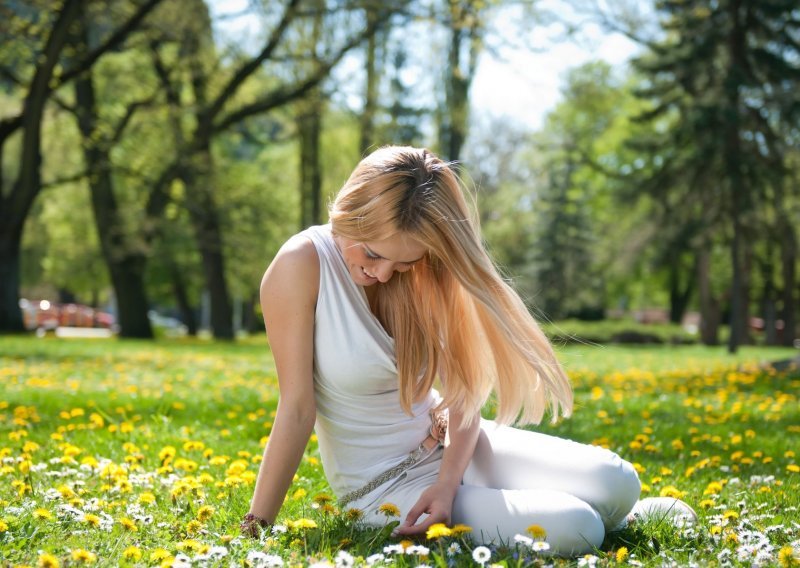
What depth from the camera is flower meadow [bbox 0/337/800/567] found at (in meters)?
2.50

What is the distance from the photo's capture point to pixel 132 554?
2.39 metres

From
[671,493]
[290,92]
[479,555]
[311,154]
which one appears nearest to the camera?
[479,555]

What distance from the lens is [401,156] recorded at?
2.78m

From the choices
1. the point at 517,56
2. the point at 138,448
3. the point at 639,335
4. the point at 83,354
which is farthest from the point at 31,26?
the point at 639,335

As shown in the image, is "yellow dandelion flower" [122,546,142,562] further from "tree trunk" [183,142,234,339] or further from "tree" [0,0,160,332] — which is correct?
"tree trunk" [183,142,234,339]

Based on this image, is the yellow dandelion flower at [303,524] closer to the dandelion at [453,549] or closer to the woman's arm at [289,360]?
the woman's arm at [289,360]

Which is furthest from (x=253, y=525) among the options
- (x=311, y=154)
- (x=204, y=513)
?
(x=311, y=154)

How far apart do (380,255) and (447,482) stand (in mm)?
801

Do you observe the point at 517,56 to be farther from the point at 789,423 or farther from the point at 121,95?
the point at 121,95

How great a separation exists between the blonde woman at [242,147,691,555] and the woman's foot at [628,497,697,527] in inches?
1.1

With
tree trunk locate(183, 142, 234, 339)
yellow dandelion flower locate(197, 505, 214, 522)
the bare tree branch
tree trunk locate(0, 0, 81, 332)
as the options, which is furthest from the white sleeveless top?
tree trunk locate(183, 142, 234, 339)

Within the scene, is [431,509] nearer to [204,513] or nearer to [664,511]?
[204,513]

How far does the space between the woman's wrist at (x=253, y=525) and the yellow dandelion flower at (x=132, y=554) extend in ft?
1.32

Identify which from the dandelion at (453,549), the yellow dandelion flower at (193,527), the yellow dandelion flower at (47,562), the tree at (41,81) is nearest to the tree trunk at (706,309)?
the tree at (41,81)
